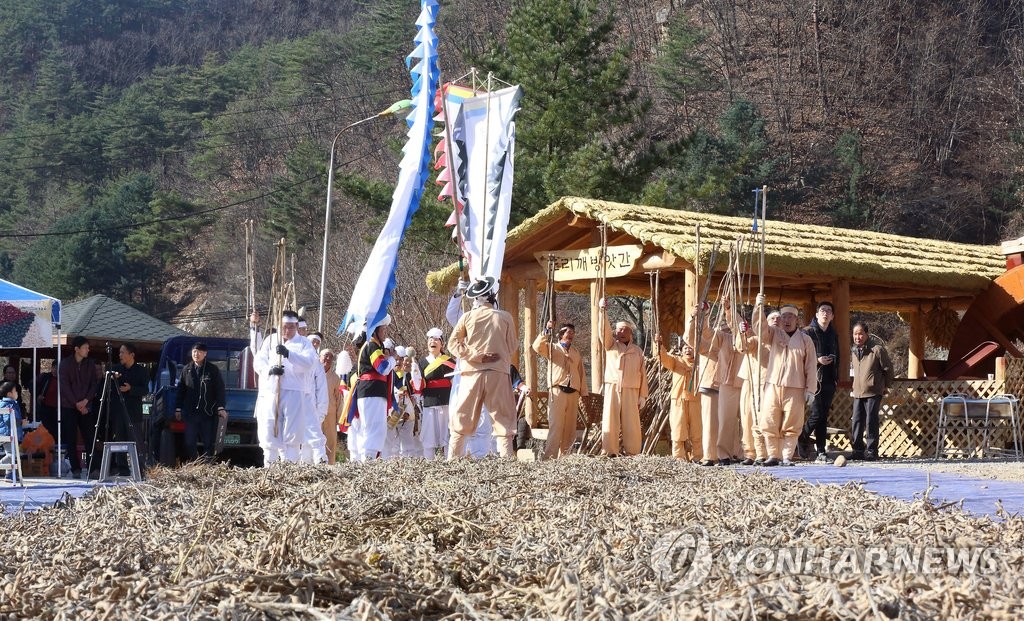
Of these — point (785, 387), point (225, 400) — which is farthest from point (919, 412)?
point (225, 400)

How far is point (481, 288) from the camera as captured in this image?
457 inches

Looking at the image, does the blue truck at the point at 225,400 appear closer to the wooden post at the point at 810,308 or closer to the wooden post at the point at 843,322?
the wooden post at the point at 843,322

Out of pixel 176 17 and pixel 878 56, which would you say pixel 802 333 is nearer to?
pixel 878 56

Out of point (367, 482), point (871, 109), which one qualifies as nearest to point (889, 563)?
point (367, 482)

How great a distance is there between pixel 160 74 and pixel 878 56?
31.9 m

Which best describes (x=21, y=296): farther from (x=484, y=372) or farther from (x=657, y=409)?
(x=657, y=409)

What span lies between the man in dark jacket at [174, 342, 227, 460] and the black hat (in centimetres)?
313

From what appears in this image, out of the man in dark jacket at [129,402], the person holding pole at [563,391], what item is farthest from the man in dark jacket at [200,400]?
the person holding pole at [563,391]

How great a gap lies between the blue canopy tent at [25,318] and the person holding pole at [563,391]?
4.94 metres

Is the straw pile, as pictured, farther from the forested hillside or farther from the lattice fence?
the forested hillside

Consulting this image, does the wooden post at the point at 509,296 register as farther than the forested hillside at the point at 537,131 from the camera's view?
No

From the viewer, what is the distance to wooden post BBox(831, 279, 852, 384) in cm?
1540

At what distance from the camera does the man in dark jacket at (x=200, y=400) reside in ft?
42.6

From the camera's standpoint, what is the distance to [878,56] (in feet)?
137
